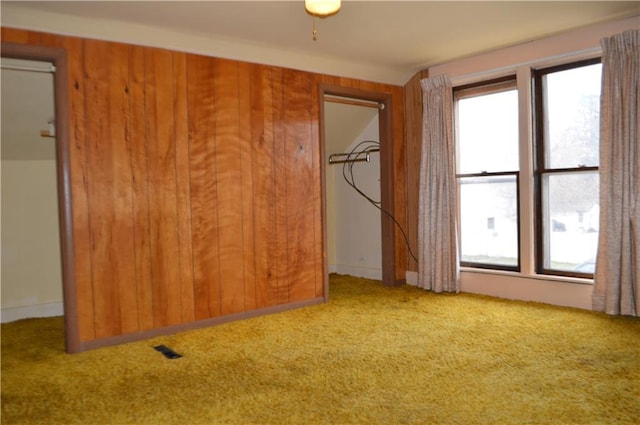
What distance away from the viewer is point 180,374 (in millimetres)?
2627

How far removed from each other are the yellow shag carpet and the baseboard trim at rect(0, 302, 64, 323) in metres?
0.19

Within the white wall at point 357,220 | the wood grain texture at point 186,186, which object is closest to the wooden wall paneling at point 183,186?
the wood grain texture at point 186,186

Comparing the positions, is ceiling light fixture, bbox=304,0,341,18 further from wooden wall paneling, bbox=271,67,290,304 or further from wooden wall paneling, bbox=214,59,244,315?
wooden wall paneling, bbox=271,67,290,304

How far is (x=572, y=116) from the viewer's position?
3.91 m

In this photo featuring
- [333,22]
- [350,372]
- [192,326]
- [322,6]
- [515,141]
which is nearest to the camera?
[350,372]

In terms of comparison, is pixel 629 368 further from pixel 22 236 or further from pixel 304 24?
pixel 22 236

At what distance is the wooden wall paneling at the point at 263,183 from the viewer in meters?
3.89

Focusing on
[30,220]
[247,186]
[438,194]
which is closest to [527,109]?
[438,194]

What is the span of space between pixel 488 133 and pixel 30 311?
430 cm

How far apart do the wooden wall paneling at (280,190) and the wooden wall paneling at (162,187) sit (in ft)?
2.81

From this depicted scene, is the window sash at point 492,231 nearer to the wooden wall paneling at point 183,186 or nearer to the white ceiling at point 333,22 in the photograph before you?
the white ceiling at point 333,22

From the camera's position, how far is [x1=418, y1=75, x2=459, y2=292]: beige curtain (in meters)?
4.53

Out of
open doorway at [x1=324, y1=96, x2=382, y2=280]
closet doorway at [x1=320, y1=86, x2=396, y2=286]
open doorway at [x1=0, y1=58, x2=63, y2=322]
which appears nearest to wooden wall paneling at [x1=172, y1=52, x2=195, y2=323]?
open doorway at [x1=0, y1=58, x2=63, y2=322]

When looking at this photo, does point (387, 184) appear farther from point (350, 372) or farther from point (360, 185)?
point (350, 372)
